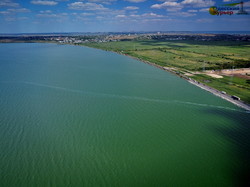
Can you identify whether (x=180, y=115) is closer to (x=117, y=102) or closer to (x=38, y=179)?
(x=117, y=102)

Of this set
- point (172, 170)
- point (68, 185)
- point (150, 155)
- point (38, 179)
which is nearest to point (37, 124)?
point (38, 179)

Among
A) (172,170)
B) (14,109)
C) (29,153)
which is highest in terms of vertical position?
(14,109)

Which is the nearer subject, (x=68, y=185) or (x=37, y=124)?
(x=68, y=185)

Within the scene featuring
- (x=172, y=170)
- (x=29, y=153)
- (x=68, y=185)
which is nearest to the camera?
(x=68, y=185)

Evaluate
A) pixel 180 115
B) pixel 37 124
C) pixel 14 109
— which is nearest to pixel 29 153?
pixel 37 124

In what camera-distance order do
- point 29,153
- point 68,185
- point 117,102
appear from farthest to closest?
point 117,102, point 29,153, point 68,185

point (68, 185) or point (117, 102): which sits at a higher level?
point (117, 102)
